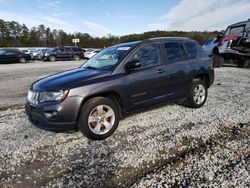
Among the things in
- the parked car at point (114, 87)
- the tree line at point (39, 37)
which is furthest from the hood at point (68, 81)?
the tree line at point (39, 37)

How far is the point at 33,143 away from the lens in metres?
4.29

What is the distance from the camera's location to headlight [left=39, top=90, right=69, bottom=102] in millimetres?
4016

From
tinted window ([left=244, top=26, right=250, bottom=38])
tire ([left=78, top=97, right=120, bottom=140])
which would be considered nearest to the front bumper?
tire ([left=78, top=97, right=120, bottom=140])

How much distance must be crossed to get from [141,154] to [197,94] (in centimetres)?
292

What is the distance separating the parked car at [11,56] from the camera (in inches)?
970

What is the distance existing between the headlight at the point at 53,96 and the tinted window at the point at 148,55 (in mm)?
1549

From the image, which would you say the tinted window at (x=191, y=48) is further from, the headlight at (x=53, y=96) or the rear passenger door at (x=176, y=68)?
the headlight at (x=53, y=96)

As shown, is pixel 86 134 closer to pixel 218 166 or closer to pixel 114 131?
pixel 114 131

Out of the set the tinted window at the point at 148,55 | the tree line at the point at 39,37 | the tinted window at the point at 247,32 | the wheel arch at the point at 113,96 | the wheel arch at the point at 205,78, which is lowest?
the wheel arch at the point at 113,96

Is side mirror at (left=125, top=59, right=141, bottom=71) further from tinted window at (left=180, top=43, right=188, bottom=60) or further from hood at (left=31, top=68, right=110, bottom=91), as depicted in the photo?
tinted window at (left=180, top=43, right=188, bottom=60)

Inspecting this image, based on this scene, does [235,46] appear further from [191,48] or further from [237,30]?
[191,48]

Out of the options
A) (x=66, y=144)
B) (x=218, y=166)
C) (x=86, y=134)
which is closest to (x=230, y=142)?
(x=218, y=166)

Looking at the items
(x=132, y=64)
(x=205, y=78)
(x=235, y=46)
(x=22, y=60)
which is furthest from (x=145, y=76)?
(x=22, y=60)

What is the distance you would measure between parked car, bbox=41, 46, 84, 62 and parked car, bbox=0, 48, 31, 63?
2.10 m
